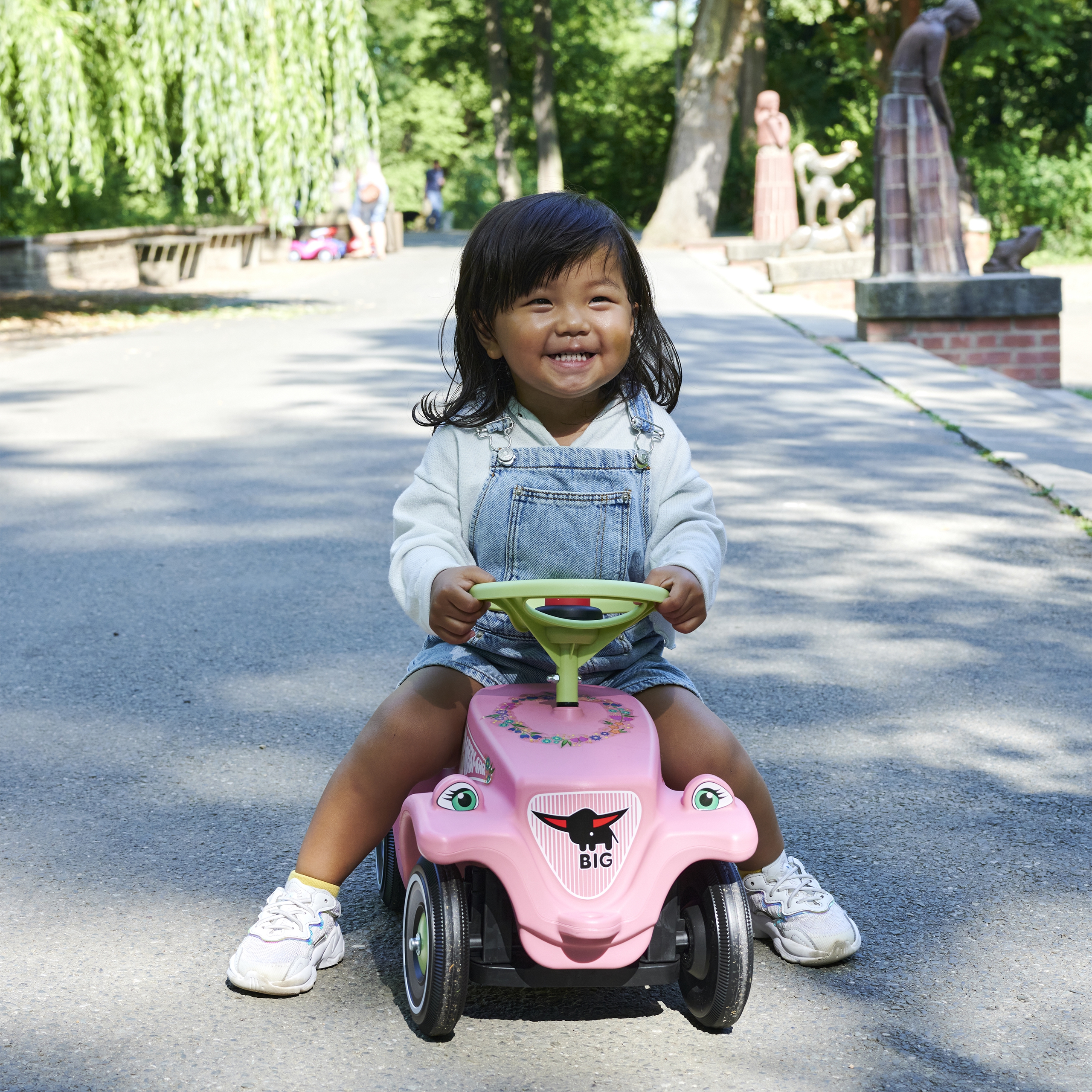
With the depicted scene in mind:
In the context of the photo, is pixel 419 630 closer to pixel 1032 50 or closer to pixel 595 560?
pixel 595 560

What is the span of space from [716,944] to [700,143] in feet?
95.4

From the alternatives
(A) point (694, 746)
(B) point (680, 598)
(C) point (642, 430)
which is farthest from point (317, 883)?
(C) point (642, 430)

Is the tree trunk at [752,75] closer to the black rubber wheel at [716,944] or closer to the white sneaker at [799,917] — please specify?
the white sneaker at [799,917]

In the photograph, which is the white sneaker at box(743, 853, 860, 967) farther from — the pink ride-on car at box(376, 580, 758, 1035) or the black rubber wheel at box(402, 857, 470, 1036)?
the black rubber wheel at box(402, 857, 470, 1036)

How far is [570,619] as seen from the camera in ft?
7.18

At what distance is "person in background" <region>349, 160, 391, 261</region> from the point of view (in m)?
29.1

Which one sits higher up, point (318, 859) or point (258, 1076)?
point (318, 859)

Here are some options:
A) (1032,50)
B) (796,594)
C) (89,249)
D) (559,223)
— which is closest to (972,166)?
(1032,50)

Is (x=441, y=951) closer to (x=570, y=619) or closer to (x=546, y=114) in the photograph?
(x=570, y=619)

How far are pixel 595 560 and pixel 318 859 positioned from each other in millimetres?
694

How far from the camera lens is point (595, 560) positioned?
2.53 metres

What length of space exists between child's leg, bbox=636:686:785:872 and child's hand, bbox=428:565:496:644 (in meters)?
0.28

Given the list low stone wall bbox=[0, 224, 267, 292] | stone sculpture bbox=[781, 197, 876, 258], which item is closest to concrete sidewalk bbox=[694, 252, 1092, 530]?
stone sculpture bbox=[781, 197, 876, 258]

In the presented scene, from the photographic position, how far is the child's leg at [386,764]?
2.44 meters
